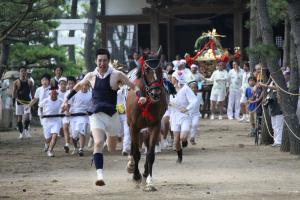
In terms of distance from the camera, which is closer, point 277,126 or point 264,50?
point 264,50

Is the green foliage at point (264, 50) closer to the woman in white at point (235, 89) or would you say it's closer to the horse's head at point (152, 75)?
the horse's head at point (152, 75)

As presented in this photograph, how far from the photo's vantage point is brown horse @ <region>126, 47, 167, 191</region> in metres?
15.2

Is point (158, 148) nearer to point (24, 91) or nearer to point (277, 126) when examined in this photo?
point (277, 126)

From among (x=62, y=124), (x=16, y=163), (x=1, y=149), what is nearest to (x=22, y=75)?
(x=1, y=149)

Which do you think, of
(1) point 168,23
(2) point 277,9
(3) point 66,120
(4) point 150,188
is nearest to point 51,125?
(3) point 66,120

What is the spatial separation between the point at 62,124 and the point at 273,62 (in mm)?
5390

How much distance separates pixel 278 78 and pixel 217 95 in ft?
44.9

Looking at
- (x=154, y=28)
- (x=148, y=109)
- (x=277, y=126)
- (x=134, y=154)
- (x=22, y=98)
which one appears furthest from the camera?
(x=154, y=28)

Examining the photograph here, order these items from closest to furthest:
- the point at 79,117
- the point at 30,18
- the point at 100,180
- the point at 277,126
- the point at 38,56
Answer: the point at 100,180, the point at 79,117, the point at 277,126, the point at 30,18, the point at 38,56

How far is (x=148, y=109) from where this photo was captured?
51.9 feet

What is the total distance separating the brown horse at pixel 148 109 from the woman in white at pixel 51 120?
5394 mm

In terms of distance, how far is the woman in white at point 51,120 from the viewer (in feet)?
70.7

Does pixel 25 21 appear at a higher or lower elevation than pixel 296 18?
higher

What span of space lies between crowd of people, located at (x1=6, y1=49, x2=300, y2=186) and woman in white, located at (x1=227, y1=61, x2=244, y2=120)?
2.27ft
